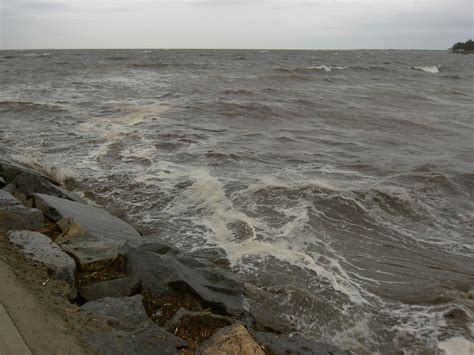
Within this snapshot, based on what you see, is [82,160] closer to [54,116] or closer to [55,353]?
[54,116]

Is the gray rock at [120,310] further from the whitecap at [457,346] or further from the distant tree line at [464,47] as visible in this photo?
the distant tree line at [464,47]

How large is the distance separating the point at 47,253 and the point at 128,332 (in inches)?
54.5

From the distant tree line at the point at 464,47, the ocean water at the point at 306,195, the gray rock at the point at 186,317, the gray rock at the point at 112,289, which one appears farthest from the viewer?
the distant tree line at the point at 464,47

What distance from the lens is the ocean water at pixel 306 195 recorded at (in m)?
4.45

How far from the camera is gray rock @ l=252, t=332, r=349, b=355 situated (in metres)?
3.41

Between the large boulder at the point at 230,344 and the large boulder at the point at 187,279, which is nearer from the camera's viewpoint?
the large boulder at the point at 230,344

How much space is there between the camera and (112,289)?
375 cm

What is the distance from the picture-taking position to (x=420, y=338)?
404 cm

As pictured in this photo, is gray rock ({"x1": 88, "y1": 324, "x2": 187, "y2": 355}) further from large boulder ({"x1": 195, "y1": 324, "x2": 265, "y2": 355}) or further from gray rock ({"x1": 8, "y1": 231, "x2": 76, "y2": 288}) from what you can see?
gray rock ({"x1": 8, "y1": 231, "x2": 76, "y2": 288})

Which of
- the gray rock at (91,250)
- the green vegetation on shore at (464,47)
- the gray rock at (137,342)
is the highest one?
the green vegetation on shore at (464,47)

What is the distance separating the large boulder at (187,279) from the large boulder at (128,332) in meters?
0.38

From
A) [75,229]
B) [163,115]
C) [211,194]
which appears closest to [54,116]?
[163,115]

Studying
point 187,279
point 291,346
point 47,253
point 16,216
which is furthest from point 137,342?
point 16,216

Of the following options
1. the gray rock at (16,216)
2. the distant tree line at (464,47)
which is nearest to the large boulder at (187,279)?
the gray rock at (16,216)
